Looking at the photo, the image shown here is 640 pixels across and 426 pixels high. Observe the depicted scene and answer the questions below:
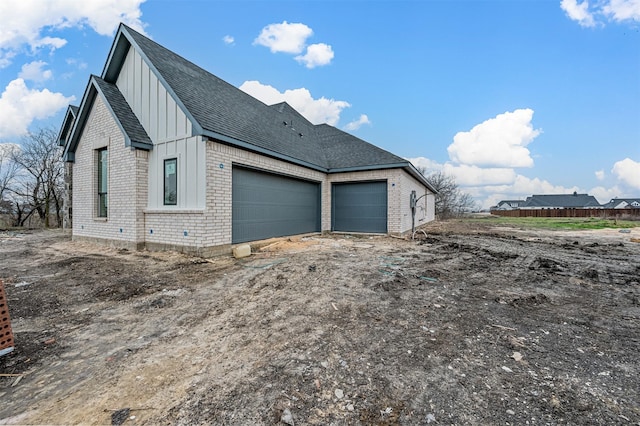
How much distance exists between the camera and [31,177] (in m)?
19.7

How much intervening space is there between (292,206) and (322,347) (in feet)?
28.7

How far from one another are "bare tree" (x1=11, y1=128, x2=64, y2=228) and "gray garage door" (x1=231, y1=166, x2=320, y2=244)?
19782mm

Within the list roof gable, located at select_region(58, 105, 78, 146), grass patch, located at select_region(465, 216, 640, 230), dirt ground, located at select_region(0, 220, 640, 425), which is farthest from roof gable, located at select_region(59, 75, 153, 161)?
grass patch, located at select_region(465, 216, 640, 230)

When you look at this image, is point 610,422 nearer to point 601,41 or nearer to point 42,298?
point 42,298

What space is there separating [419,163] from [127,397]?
45.4m

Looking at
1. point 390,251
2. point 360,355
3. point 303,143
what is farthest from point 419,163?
point 360,355

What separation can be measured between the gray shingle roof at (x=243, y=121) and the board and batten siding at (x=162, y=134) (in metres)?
0.37

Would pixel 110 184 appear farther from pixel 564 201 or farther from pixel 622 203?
pixel 622 203

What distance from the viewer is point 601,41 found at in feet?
33.7

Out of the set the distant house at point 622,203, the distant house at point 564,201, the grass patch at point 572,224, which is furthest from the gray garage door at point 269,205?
the distant house at point 622,203

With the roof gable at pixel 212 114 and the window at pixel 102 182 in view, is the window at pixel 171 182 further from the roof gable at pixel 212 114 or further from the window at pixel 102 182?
the window at pixel 102 182

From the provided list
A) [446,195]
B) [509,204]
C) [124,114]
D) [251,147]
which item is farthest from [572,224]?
[509,204]

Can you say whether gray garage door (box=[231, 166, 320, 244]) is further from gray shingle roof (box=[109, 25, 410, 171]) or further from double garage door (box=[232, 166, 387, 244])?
gray shingle roof (box=[109, 25, 410, 171])

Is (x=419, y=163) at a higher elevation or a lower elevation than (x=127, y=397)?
higher
